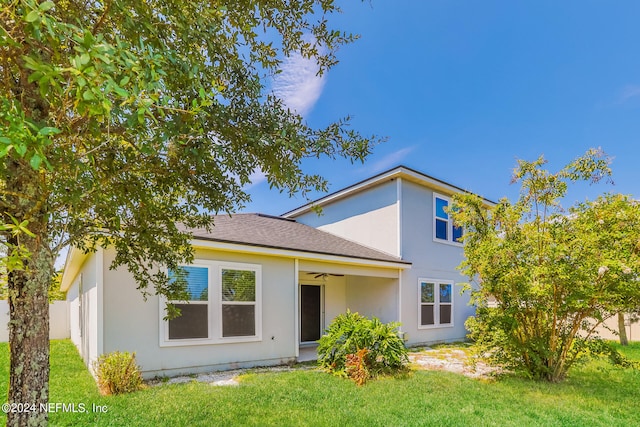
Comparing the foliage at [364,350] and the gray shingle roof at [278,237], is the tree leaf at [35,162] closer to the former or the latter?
the gray shingle roof at [278,237]

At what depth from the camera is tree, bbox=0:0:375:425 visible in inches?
71.1

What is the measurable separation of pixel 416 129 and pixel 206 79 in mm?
11374

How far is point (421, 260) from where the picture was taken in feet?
40.1

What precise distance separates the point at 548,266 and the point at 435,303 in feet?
21.6

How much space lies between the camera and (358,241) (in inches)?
516

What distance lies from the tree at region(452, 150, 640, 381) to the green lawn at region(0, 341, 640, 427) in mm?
801

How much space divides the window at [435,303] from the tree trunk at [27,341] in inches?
435

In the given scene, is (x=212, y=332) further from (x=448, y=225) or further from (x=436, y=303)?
(x=448, y=225)

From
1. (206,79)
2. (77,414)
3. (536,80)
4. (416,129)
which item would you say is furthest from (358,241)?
(206,79)

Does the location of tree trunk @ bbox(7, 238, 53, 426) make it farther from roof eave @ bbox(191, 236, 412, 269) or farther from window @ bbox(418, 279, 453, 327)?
window @ bbox(418, 279, 453, 327)

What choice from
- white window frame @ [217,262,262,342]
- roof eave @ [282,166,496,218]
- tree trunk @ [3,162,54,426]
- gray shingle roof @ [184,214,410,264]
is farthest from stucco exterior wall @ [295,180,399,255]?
tree trunk @ [3,162,54,426]

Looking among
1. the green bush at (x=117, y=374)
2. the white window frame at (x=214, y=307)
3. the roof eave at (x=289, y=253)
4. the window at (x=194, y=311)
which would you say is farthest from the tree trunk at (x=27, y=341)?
the white window frame at (x=214, y=307)

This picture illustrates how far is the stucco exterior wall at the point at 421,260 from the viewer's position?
38.3ft

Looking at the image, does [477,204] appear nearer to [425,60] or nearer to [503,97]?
[425,60]
